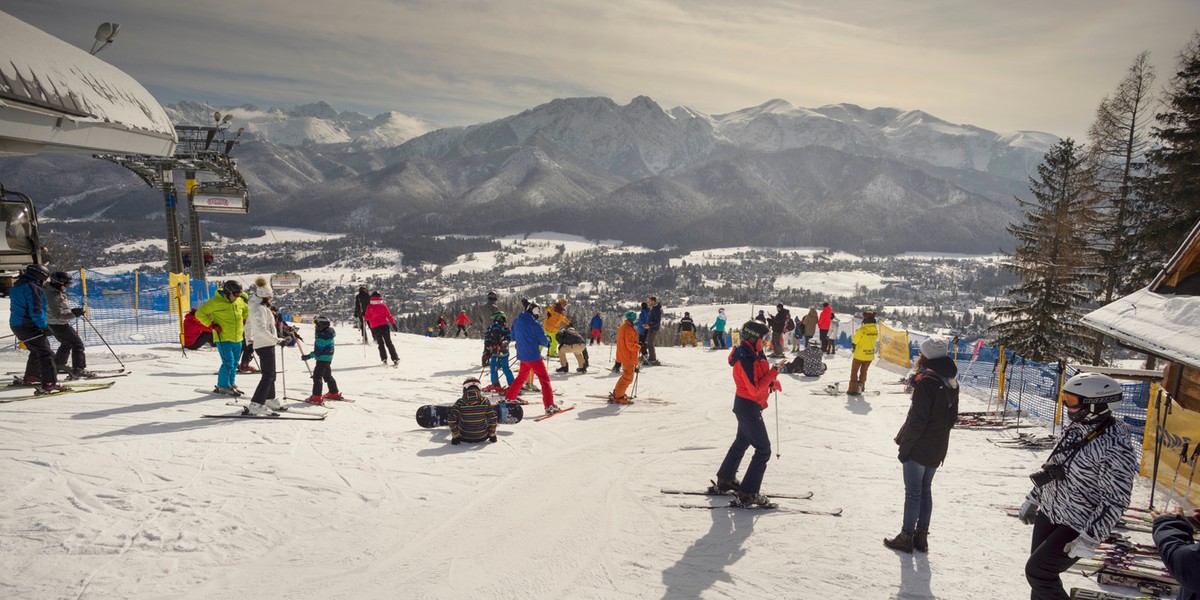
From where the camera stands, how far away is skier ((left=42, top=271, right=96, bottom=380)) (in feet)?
29.0

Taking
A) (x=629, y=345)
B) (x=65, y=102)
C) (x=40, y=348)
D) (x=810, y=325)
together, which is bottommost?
(x=810, y=325)

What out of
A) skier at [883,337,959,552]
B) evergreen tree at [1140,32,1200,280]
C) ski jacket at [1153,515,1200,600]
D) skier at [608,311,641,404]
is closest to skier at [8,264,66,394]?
skier at [608,311,641,404]

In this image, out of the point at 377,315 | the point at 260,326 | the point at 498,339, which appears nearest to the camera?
the point at 260,326

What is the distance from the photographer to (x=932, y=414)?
4902 mm

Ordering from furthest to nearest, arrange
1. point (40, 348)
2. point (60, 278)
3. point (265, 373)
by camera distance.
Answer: point (60, 278) < point (265, 373) < point (40, 348)

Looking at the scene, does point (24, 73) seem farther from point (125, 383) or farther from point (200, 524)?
point (125, 383)

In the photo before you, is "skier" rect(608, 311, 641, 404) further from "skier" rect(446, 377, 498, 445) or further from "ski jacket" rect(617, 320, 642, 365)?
"skier" rect(446, 377, 498, 445)

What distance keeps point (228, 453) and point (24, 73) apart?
21.3 ft

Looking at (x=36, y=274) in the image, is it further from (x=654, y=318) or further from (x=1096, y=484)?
(x=654, y=318)

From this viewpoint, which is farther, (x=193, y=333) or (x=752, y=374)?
(x=193, y=333)

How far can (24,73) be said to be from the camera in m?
1.44

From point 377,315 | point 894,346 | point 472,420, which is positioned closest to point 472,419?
point 472,420

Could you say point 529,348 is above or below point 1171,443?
above

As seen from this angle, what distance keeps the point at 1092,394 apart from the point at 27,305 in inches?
469
